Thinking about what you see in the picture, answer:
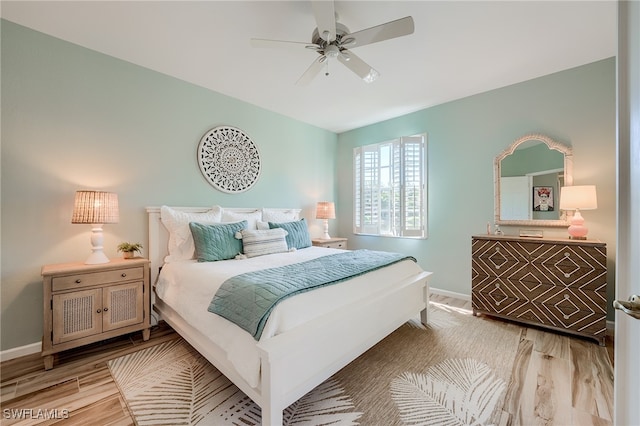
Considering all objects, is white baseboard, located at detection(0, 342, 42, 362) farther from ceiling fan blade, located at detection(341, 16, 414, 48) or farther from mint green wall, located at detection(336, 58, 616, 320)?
mint green wall, located at detection(336, 58, 616, 320)

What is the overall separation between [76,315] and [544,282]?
13.8 feet

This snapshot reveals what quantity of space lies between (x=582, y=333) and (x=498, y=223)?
131cm

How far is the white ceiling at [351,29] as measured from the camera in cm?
196

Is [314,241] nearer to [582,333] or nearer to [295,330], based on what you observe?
[295,330]

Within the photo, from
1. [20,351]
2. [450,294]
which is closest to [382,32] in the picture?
[450,294]

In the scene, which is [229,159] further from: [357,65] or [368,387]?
[368,387]

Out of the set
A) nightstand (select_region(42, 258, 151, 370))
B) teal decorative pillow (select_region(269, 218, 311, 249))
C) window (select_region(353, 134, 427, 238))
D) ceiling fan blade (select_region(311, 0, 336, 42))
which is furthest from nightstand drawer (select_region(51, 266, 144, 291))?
window (select_region(353, 134, 427, 238))

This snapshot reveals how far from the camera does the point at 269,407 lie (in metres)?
1.32

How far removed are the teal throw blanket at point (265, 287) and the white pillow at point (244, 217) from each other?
4.17 feet

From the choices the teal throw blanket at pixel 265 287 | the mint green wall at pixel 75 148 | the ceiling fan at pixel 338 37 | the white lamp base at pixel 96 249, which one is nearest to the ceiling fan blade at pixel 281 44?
the ceiling fan at pixel 338 37

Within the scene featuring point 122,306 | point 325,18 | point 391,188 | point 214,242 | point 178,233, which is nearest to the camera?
point 325,18

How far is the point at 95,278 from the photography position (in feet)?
7.03

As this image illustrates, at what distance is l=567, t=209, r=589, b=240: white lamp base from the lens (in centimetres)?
252

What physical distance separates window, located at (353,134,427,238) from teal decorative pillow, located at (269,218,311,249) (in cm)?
156
